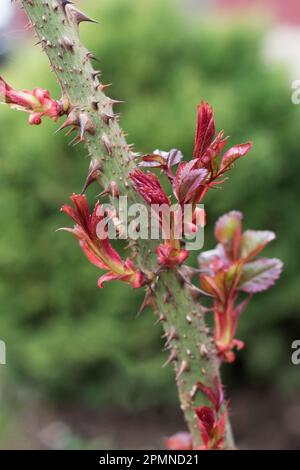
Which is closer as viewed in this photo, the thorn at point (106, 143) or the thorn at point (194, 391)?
the thorn at point (106, 143)

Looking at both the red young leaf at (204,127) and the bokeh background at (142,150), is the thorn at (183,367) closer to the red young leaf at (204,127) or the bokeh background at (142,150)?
the red young leaf at (204,127)

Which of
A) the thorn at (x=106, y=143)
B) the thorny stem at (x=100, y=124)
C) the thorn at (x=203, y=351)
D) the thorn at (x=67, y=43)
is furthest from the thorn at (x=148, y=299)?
the thorn at (x=67, y=43)

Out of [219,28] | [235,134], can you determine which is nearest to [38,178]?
[235,134]

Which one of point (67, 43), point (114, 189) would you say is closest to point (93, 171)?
point (114, 189)

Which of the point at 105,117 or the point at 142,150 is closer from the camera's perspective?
the point at 105,117

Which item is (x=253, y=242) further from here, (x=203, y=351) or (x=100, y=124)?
(x=100, y=124)

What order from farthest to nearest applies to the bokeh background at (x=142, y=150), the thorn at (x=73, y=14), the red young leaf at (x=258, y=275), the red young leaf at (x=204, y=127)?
the bokeh background at (x=142, y=150) → the red young leaf at (x=258, y=275) → the thorn at (x=73, y=14) → the red young leaf at (x=204, y=127)

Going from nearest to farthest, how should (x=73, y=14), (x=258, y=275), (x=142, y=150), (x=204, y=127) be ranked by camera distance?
1. (x=204, y=127)
2. (x=73, y=14)
3. (x=258, y=275)
4. (x=142, y=150)
